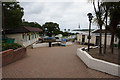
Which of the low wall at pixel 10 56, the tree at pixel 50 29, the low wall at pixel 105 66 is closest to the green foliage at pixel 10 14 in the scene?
the low wall at pixel 10 56

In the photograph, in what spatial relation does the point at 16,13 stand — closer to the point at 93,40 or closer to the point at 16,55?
the point at 16,55

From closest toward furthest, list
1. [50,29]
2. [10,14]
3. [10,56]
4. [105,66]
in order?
[105,66] → [10,56] → [10,14] → [50,29]

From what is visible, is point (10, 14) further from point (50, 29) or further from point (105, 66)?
point (50, 29)

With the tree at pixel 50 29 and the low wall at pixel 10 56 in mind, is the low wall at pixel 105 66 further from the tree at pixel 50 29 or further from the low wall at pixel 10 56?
the tree at pixel 50 29

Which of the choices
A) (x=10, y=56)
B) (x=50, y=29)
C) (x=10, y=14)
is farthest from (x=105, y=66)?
(x=50, y=29)

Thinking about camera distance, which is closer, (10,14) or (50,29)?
(10,14)

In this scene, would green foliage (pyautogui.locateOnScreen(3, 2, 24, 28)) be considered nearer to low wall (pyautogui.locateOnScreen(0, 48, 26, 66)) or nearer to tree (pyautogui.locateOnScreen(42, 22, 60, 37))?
low wall (pyautogui.locateOnScreen(0, 48, 26, 66))

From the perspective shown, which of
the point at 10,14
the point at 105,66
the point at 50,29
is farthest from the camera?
the point at 50,29

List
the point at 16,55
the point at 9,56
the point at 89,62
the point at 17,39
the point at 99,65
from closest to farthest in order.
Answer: the point at 99,65, the point at 89,62, the point at 9,56, the point at 16,55, the point at 17,39

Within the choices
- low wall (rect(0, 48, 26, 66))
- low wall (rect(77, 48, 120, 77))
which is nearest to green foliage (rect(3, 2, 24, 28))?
low wall (rect(0, 48, 26, 66))

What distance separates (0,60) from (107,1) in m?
7.70

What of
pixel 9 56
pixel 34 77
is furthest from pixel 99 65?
pixel 9 56

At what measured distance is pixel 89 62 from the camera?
4.96 m

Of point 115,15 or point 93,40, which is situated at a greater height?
point 115,15
